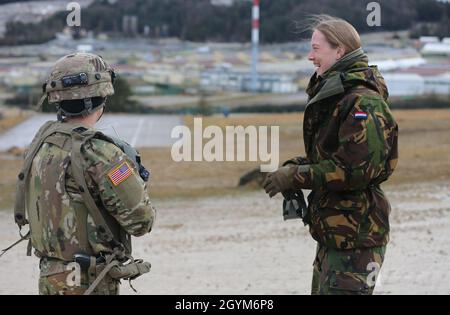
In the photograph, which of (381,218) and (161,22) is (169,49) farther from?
(381,218)

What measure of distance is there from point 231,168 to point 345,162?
12.1m

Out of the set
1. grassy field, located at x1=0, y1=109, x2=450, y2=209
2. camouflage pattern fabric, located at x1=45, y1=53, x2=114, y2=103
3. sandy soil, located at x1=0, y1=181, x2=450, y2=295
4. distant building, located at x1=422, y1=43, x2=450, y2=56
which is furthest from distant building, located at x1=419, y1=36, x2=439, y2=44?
camouflage pattern fabric, located at x1=45, y1=53, x2=114, y2=103

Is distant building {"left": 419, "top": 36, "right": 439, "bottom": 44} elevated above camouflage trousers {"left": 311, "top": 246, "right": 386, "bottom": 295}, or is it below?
below

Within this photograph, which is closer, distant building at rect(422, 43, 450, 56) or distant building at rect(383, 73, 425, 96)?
distant building at rect(383, 73, 425, 96)

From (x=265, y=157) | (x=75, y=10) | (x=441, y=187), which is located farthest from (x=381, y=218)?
(x=265, y=157)

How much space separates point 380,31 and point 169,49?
55.8 ft

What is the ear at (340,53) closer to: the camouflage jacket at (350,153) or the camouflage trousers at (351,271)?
the camouflage jacket at (350,153)

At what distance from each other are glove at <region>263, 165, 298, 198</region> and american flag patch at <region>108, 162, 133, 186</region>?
24.4 inches

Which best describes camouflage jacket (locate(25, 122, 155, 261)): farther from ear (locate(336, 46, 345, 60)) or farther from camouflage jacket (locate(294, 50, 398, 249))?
ear (locate(336, 46, 345, 60))

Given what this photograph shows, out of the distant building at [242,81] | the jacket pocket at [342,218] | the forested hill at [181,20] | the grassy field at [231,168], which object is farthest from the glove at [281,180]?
the forested hill at [181,20]

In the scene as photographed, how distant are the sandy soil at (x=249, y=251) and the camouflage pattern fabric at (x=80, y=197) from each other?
3367 mm

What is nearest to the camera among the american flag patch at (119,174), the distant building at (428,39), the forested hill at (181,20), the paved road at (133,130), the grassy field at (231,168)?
the american flag patch at (119,174)

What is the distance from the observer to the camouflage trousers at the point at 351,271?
304cm

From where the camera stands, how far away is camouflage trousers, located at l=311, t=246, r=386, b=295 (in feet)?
9.98
